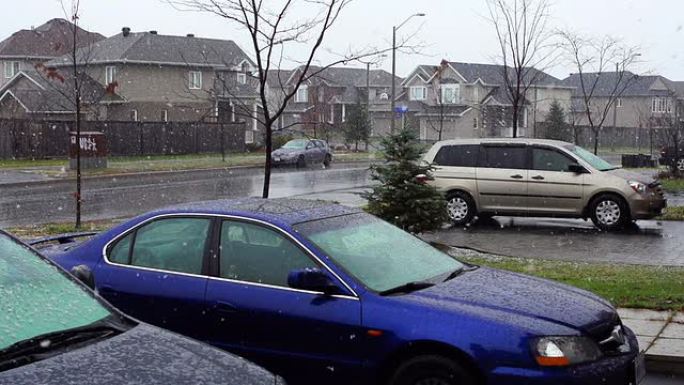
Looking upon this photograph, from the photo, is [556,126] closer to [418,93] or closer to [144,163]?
[418,93]

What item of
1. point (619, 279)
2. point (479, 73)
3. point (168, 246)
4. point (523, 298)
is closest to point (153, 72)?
point (479, 73)

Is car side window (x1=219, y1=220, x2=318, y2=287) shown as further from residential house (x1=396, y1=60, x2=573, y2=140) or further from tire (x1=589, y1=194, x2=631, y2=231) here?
residential house (x1=396, y1=60, x2=573, y2=140)

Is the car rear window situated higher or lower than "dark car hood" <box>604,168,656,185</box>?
higher

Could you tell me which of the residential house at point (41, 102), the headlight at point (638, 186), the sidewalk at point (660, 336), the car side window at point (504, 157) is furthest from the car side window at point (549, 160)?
the residential house at point (41, 102)

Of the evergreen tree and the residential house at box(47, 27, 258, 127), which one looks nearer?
the residential house at box(47, 27, 258, 127)

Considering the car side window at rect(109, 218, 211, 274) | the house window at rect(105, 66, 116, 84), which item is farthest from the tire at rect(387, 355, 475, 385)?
the house window at rect(105, 66, 116, 84)

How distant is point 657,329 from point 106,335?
5.39 meters

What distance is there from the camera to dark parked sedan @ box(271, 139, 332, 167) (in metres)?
39.6

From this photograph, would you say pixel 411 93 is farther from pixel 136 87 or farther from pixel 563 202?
pixel 563 202

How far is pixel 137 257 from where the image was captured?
6.48 metres

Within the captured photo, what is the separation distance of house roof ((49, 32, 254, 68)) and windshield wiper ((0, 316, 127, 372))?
170 ft

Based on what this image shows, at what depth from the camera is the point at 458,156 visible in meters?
17.0

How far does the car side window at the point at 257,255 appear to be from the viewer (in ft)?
19.4

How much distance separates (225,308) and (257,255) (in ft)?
1.43
